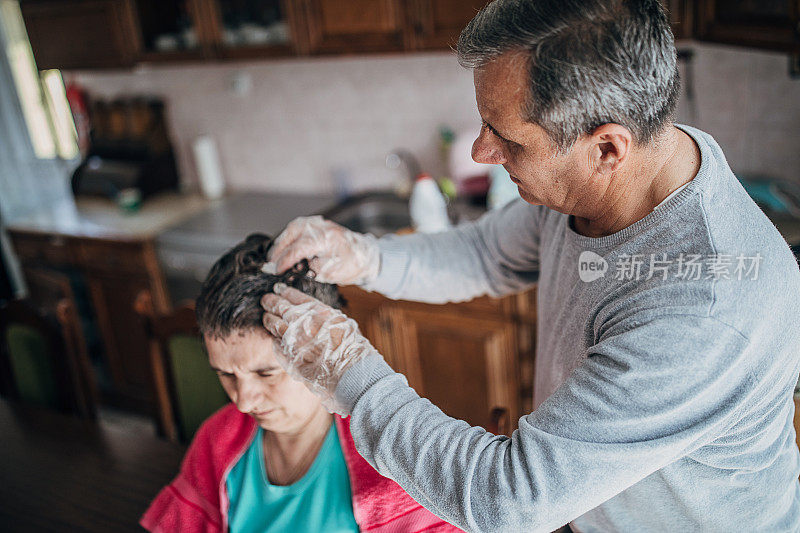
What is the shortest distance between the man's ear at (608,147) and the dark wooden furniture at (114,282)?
2460 millimetres

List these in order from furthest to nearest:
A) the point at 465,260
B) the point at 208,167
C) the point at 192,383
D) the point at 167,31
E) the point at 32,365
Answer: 1. the point at 208,167
2. the point at 167,31
3. the point at 32,365
4. the point at 192,383
5. the point at 465,260

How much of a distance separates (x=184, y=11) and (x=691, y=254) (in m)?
2.84

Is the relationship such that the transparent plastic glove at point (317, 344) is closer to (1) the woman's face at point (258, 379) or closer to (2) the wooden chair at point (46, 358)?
(1) the woman's face at point (258, 379)

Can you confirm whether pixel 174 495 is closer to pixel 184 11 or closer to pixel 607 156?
pixel 607 156

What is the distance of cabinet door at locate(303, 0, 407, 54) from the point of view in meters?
2.44

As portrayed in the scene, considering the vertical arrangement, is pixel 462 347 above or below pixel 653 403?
below

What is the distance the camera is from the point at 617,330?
0.92 metres

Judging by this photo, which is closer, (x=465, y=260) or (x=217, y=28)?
(x=465, y=260)

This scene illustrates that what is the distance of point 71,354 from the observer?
1981 mm

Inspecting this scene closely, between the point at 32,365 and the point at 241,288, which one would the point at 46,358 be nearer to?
the point at 32,365

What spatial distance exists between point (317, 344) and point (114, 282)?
2467 millimetres

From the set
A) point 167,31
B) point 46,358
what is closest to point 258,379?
point 46,358

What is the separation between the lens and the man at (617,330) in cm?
84

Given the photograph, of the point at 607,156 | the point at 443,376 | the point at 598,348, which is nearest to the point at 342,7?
the point at 443,376
